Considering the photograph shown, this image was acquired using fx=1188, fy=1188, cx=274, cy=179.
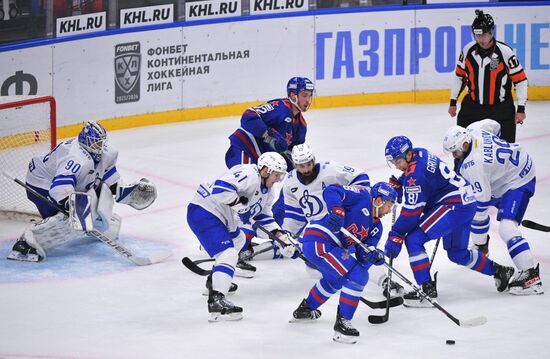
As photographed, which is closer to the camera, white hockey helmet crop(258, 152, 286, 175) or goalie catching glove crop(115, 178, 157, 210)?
white hockey helmet crop(258, 152, 286, 175)

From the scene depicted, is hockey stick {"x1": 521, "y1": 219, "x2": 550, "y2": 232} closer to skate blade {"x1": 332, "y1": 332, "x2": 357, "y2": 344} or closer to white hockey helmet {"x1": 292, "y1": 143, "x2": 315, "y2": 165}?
white hockey helmet {"x1": 292, "y1": 143, "x2": 315, "y2": 165}

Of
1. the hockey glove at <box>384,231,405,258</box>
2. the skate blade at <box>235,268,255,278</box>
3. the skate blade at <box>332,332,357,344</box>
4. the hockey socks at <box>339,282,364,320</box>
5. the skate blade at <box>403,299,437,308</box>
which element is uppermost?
the hockey glove at <box>384,231,405,258</box>

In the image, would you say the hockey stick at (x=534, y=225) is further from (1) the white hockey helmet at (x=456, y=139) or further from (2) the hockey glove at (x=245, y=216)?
(2) the hockey glove at (x=245, y=216)

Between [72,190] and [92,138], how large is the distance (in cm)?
37

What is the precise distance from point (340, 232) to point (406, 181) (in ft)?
1.95

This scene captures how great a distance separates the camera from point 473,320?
21.1 ft

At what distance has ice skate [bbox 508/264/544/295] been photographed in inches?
278

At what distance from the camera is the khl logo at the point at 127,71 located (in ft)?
38.4

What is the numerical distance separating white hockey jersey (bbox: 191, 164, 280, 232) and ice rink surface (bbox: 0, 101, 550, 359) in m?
0.55

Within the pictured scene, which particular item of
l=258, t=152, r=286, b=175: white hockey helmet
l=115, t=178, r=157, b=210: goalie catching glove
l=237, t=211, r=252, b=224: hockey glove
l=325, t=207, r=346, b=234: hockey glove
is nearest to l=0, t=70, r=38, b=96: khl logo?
l=115, t=178, r=157, b=210: goalie catching glove

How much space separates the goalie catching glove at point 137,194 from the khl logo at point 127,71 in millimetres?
3464

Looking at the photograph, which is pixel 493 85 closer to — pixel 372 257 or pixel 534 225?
pixel 534 225

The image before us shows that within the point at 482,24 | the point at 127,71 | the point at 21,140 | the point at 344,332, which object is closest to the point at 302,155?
the point at 344,332

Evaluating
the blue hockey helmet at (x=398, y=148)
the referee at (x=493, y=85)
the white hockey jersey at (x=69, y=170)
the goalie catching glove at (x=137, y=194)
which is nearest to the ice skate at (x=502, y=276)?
the blue hockey helmet at (x=398, y=148)
